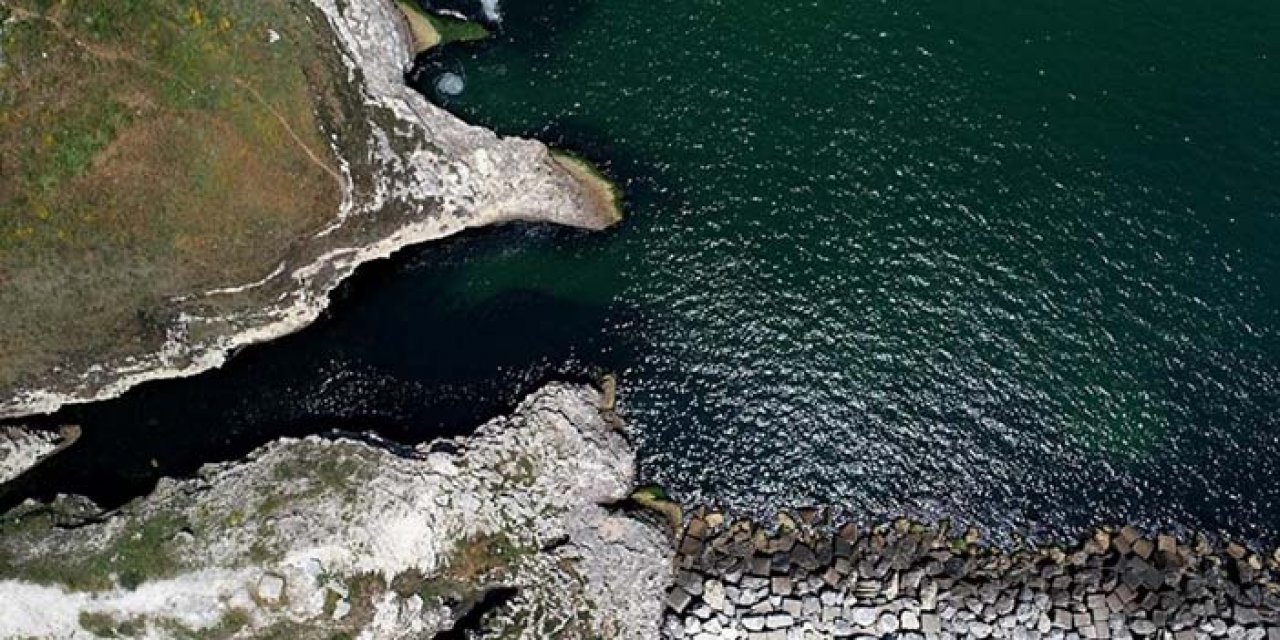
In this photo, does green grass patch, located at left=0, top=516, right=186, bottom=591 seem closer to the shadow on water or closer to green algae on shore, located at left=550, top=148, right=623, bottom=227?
the shadow on water

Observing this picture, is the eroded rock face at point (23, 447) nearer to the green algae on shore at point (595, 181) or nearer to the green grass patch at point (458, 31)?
the green grass patch at point (458, 31)

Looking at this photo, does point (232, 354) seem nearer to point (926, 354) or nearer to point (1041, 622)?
point (926, 354)

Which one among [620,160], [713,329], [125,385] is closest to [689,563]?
[713,329]

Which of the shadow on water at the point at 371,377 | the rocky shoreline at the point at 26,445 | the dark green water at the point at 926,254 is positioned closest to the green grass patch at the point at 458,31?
the dark green water at the point at 926,254

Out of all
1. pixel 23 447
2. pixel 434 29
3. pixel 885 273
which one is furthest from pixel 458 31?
pixel 23 447

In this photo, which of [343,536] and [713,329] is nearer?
[343,536]

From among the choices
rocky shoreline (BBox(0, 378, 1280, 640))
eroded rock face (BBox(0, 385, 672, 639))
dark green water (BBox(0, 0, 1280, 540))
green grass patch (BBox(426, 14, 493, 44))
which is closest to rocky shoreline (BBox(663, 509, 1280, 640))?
rocky shoreline (BBox(0, 378, 1280, 640))
